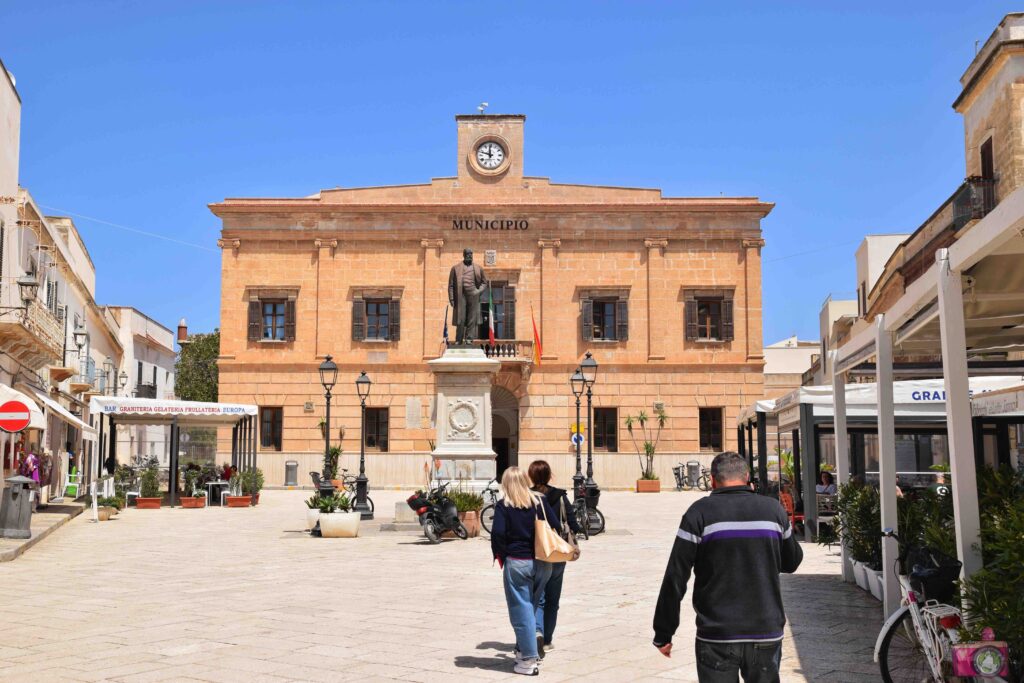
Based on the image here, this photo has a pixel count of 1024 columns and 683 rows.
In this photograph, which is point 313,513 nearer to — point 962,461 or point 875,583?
point 875,583

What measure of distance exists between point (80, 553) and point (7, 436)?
23.7ft

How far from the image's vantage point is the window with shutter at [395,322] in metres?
37.9

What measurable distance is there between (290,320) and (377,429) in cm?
499

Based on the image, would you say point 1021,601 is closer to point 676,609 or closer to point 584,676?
point 676,609

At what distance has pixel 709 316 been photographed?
38.1 metres

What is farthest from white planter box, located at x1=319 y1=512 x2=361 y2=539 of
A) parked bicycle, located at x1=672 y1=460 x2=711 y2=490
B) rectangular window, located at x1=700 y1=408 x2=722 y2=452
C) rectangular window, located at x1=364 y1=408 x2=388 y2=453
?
rectangular window, located at x1=700 y1=408 x2=722 y2=452

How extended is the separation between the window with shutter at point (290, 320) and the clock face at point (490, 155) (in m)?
8.48

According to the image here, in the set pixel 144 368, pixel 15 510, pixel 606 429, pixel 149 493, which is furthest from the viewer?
pixel 144 368

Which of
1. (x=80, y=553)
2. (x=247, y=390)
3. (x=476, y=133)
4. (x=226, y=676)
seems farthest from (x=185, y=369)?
(x=226, y=676)

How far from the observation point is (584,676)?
6855 mm

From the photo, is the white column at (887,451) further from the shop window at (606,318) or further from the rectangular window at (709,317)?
the rectangular window at (709,317)

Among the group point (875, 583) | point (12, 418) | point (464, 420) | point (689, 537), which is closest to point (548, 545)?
point (689, 537)

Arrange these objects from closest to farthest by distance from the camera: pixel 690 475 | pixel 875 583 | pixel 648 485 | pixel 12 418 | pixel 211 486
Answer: pixel 875 583 < pixel 12 418 < pixel 211 486 < pixel 648 485 < pixel 690 475

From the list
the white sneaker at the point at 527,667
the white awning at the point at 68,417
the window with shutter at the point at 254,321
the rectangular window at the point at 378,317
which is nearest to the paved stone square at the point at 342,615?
the white sneaker at the point at 527,667
